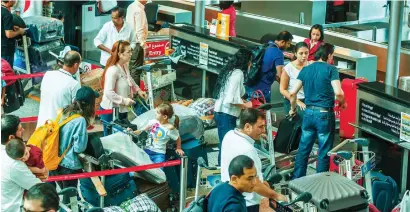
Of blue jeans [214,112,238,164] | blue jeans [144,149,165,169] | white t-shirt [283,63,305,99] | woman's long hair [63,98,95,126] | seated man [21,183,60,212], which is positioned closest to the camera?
seated man [21,183,60,212]

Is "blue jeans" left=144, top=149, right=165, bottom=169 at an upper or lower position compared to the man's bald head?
lower

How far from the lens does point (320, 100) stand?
8.41 metres

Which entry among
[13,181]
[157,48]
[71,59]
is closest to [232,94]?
[71,59]

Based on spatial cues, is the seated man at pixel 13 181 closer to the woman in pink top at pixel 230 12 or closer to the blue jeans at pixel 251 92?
the blue jeans at pixel 251 92

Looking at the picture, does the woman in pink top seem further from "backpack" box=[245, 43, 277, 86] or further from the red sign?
"backpack" box=[245, 43, 277, 86]

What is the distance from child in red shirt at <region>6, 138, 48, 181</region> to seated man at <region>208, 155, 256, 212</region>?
1508mm

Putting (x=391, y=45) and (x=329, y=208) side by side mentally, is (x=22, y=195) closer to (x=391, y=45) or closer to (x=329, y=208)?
(x=329, y=208)

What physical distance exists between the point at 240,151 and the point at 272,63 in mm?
3371

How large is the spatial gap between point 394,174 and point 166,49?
4.55 meters

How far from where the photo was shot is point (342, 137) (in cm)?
1031

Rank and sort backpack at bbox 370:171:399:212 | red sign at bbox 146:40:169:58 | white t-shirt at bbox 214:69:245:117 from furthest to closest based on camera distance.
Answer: red sign at bbox 146:40:169:58, white t-shirt at bbox 214:69:245:117, backpack at bbox 370:171:399:212

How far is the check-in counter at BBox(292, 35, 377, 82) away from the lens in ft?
36.0

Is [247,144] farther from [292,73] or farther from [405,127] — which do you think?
[292,73]

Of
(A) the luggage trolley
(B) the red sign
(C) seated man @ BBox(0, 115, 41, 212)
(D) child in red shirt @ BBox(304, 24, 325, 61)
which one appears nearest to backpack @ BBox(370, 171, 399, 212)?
(A) the luggage trolley
